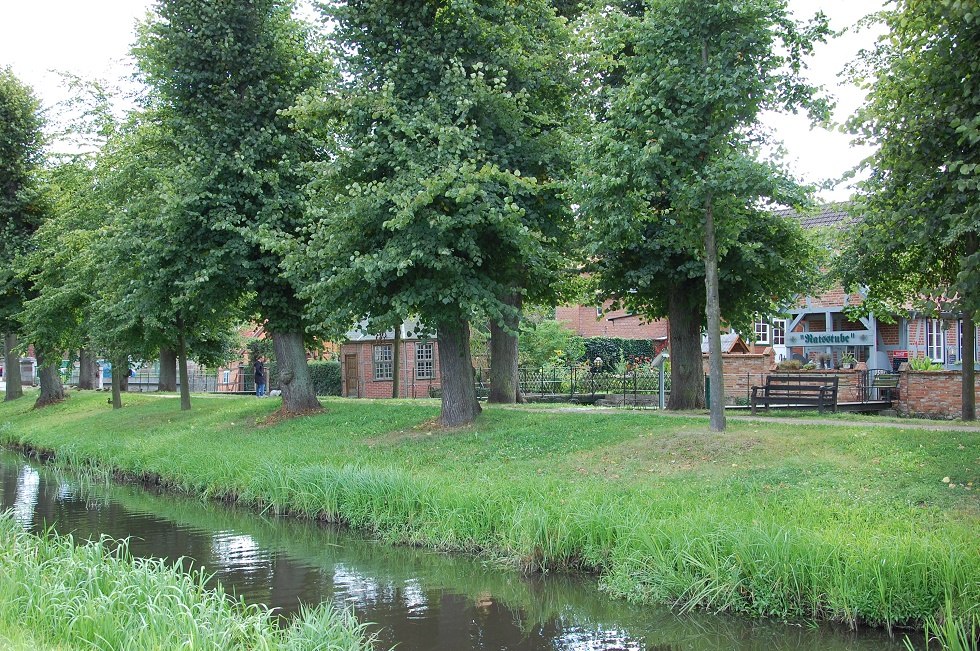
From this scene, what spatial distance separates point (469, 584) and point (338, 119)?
1001 centimetres

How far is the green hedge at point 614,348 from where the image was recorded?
41.5 metres

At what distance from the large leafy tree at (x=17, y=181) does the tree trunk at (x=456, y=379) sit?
17752mm

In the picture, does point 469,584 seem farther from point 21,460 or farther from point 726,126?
point 21,460

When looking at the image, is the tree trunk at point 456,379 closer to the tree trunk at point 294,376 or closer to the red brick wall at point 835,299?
the tree trunk at point 294,376

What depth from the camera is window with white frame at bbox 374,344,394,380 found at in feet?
136

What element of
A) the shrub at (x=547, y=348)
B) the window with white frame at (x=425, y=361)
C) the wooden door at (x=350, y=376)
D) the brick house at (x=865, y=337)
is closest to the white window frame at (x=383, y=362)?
the window with white frame at (x=425, y=361)

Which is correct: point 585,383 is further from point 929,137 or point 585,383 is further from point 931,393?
point 929,137

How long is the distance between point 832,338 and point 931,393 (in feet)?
27.4

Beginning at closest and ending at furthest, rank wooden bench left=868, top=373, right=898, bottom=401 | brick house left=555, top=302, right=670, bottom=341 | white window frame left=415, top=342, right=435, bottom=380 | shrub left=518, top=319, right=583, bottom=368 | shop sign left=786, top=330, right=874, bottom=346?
1. wooden bench left=868, top=373, right=898, bottom=401
2. shop sign left=786, top=330, right=874, bottom=346
3. shrub left=518, top=319, right=583, bottom=368
4. white window frame left=415, top=342, right=435, bottom=380
5. brick house left=555, top=302, right=670, bottom=341

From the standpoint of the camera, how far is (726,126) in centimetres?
1312

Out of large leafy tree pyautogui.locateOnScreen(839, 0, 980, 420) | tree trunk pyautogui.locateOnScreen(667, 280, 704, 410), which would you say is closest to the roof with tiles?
large leafy tree pyautogui.locateOnScreen(839, 0, 980, 420)

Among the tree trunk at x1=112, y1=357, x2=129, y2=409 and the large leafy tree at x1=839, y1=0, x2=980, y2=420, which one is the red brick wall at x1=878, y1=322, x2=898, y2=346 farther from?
the tree trunk at x1=112, y1=357, x2=129, y2=409

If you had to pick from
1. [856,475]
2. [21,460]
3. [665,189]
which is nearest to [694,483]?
Answer: [856,475]

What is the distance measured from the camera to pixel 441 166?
14422mm
